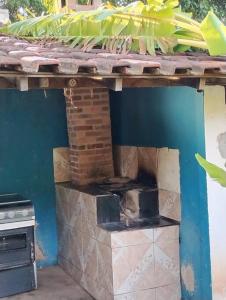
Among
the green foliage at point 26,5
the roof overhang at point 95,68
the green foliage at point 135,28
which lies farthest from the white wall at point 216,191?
the green foliage at point 26,5

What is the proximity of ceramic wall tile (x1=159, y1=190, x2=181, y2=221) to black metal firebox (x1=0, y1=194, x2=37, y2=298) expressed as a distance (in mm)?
1762

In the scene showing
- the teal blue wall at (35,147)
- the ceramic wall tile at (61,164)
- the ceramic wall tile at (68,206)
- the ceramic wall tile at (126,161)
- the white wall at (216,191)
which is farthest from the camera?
the ceramic wall tile at (61,164)

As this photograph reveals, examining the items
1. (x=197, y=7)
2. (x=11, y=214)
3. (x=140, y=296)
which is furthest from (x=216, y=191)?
(x=197, y=7)

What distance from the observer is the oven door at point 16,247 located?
19.0 ft

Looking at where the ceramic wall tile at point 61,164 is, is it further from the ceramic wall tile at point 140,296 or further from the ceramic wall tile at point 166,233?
the ceramic wall tile at point 140,296

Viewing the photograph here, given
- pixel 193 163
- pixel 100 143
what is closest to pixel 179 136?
pixel 193 163

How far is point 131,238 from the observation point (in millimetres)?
5121

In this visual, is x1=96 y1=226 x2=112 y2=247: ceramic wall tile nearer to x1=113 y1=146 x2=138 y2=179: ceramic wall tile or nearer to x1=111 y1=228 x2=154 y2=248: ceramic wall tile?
x1=111 y1=228 x2=154 y2=248: ceramic wall tile

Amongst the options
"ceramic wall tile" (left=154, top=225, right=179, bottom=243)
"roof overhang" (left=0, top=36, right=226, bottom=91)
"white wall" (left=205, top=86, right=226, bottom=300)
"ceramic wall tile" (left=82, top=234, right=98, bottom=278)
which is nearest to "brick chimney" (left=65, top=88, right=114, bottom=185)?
"ceramic wall tile" (left=82, top=234, right=98, bottom=278)

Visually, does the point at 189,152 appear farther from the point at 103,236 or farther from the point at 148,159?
the point at 103,236

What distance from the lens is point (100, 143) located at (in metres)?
6.49

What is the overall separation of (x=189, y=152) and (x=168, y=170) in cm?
48

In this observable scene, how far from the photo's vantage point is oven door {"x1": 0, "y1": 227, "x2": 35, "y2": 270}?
228 inches

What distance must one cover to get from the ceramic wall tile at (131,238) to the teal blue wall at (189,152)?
413mm
